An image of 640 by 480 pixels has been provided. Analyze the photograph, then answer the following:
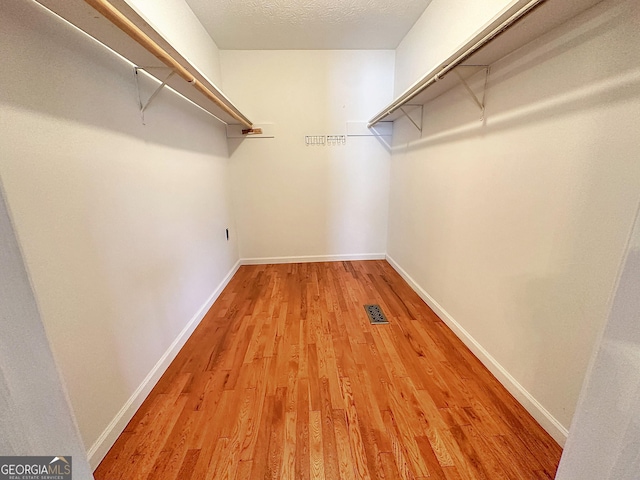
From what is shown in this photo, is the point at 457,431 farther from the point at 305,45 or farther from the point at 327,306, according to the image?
the point at 305,45

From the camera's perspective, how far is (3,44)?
2.65ft

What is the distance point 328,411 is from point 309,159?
269 cm

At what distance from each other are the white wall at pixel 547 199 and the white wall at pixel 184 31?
173 cm

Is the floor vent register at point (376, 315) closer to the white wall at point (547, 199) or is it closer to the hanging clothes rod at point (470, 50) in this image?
the white wall at point (547, 199)

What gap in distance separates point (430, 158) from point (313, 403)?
210 centimetres

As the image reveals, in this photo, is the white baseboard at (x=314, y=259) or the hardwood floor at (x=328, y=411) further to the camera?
the white baseboard at (x=314, y=259)

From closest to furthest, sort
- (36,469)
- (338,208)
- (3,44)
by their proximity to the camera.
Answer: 1. (36,469)
2. (3,44)
3. (338,208)

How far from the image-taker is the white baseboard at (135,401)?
1113 mm

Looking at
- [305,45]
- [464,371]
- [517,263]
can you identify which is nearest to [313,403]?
[464,371]

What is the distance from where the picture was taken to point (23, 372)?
50 cm

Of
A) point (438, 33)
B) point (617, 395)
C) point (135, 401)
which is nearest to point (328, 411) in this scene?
point (135, 401)

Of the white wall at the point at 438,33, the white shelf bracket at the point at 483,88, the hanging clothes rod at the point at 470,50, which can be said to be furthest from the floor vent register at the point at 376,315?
the white wall at the point at 438,33

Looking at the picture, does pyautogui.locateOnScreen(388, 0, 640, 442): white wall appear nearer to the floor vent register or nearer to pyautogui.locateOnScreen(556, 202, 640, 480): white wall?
pyautogui.locateOnScreen(556, 202, 640, 480): white wall

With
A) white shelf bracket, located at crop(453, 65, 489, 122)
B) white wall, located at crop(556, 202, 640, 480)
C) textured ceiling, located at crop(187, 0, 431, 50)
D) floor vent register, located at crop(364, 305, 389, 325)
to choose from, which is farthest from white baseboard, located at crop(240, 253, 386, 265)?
white wall, located at crop(556, 202, 640, 480)
